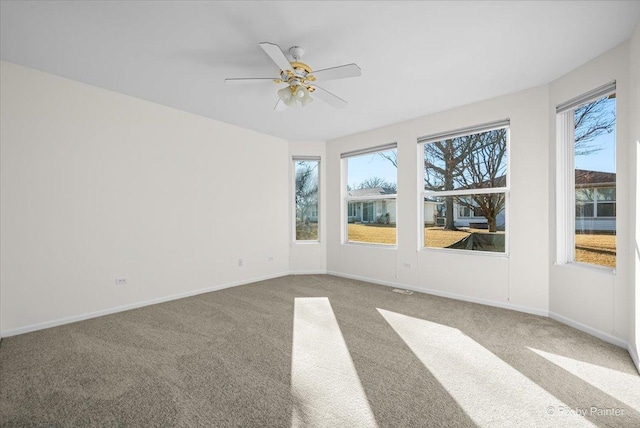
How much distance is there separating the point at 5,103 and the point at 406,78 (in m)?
3.85

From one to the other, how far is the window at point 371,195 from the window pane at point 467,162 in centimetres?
62

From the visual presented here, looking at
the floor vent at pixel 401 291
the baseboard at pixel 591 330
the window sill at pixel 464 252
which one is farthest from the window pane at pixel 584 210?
the floor vent at pixel 401 291

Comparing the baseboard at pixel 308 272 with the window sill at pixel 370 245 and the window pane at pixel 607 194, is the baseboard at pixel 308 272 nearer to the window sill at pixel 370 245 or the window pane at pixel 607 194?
the window sill at pixel 370 245

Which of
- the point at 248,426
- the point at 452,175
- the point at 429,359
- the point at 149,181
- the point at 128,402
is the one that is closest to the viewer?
the point at 248,426

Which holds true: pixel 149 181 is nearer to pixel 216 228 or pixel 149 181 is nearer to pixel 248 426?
pixel 216 228

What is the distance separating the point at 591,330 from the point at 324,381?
259cm

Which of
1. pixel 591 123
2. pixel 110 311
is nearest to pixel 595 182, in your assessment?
pixel 591 123

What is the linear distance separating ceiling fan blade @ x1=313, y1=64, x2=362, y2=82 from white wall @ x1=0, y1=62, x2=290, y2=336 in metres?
2.47

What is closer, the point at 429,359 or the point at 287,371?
the point at 287,371

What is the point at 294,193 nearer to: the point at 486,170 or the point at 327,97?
the point at 327,97

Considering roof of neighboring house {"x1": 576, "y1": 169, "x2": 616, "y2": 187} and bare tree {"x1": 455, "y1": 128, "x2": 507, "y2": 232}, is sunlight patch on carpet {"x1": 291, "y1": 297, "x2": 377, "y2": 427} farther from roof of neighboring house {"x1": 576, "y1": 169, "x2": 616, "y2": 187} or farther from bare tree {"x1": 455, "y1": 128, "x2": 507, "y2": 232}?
roof of neighboring house {"x1": 576, "y1": 169, "x2": 616, "y2": 187}

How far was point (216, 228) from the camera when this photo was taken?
436 cm

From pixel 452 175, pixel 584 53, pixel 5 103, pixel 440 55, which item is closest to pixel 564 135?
pixel 584 53

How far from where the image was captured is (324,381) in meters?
1.96
